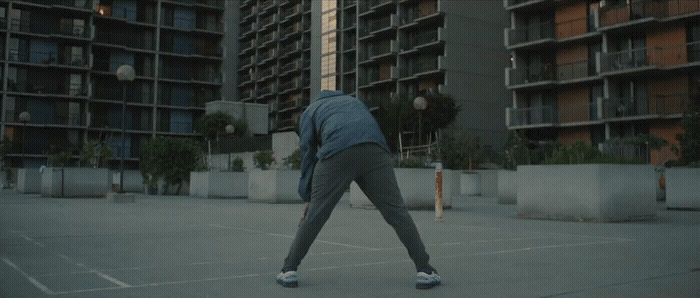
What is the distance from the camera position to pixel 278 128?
8106 cm

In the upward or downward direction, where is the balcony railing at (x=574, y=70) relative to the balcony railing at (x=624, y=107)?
upward

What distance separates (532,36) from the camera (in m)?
45.0

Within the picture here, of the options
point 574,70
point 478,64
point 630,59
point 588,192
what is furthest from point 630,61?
point 588,192

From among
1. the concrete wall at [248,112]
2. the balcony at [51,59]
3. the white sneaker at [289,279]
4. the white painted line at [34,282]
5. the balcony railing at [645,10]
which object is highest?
the balcony at [51,59]

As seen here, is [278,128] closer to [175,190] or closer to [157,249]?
[175,190]

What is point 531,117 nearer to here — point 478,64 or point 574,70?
point 574,70

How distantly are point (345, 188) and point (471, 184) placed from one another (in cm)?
2964

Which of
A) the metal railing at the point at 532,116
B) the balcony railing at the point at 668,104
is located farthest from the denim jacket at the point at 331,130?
the metal railing at the point at 532,116

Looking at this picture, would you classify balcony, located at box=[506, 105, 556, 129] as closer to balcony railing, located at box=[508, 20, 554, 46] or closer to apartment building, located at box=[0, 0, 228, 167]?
balcony railing, located at box=[508, 20, 554, 46]

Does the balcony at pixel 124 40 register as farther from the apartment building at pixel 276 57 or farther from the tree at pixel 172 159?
the tree at pixel 172 159

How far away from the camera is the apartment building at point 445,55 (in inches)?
2133

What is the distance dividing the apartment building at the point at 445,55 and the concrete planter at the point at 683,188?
1407 inches

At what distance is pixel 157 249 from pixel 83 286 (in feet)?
8.35

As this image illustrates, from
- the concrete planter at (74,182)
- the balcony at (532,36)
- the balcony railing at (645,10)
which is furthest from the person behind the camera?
the balcony at (532,36)
